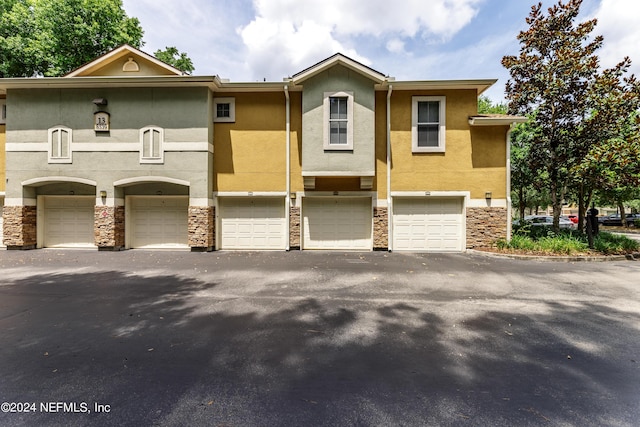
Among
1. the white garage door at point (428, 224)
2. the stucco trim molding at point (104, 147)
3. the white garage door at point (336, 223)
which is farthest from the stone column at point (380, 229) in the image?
the stucco trim molding at point (104, 147)

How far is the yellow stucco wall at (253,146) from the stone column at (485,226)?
27.3ft

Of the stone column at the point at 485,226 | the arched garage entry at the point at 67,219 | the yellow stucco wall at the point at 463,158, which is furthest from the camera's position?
the arched garage entry at the point at 67,219

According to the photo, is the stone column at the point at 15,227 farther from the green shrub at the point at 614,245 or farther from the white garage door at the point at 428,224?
the green shrub at the point at 614,245

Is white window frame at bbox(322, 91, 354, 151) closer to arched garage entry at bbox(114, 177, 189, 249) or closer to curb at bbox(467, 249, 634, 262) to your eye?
arched garage entry at bbox(114, 177, 189, 249)

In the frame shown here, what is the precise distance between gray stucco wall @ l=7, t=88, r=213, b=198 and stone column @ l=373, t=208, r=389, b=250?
291 inches

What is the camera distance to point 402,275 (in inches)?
298

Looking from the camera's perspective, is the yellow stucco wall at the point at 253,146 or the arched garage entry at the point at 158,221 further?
the arched garage entry at the point at 158,221

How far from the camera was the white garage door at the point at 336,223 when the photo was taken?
12.0 metres

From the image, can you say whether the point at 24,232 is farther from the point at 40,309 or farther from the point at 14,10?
the point at 14,10

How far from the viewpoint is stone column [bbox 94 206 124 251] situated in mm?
11461

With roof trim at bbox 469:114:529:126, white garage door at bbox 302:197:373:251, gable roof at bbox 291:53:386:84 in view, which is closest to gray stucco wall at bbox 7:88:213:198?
gable roof at bbox 291:53:386:84

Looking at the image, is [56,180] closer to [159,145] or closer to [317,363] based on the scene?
[159,145]

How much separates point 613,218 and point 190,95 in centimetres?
4324

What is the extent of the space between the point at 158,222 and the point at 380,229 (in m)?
10.1
